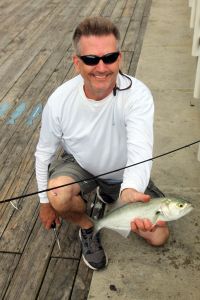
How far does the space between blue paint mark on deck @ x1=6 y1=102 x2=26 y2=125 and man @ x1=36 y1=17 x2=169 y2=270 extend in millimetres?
1946

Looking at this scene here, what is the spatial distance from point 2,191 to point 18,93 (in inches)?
86.3

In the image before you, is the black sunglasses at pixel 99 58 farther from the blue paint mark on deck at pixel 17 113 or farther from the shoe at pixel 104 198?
the blue paint mark on deck at pixel 17 113

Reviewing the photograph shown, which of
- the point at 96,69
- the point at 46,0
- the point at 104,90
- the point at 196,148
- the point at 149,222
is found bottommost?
the point at 46,0

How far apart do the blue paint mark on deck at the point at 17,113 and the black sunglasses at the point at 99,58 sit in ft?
8.83

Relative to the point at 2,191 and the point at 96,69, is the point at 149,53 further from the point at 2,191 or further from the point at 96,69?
the point at 96,69

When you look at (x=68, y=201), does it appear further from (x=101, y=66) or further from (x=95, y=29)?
(x=95, y=29)

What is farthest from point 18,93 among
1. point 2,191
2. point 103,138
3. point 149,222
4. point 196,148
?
point 149,222

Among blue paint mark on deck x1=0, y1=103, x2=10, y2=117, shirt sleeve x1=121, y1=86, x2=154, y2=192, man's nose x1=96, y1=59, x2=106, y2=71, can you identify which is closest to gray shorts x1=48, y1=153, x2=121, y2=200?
shirt sleeve x1=121, y1=86, x2=154, y2=192

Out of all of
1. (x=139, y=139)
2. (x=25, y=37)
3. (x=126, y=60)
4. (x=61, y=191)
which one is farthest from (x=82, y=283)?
(x=25, y=37)

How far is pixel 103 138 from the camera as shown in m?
2.92

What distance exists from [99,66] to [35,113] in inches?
111

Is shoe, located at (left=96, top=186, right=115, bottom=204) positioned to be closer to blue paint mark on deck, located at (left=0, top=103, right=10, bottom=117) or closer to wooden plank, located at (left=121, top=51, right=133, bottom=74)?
blue paint mark on deck, located at (left=0, top=103, right=10, bottom=117)

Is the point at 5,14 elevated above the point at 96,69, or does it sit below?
below

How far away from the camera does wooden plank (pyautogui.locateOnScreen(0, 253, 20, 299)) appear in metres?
3.07
